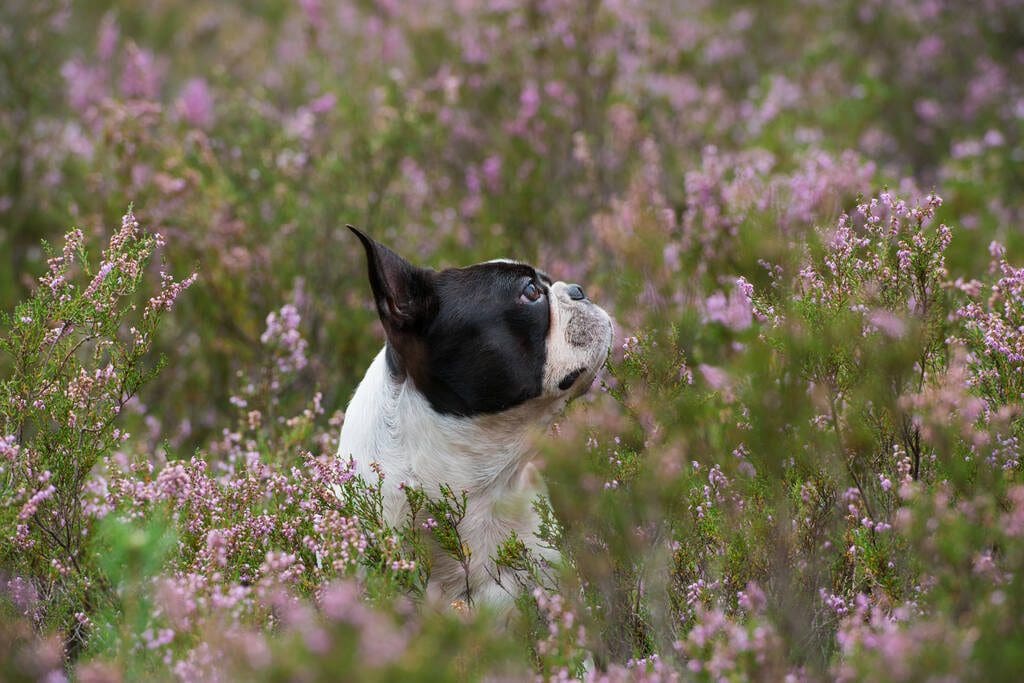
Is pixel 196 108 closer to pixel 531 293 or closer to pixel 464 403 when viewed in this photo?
pixel 531 293

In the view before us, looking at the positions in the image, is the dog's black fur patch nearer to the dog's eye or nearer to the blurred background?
the dog's eye

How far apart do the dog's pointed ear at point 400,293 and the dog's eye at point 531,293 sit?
330 millimetres

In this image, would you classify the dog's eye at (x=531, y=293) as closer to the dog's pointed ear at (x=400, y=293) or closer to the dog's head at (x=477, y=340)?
the dog's head at (x=477, y=340)

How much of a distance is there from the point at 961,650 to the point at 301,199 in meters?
5.01

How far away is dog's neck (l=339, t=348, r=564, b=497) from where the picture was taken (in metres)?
3.61

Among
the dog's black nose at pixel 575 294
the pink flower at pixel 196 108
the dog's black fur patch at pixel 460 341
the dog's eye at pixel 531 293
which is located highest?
the pink flower at pixel 196 108

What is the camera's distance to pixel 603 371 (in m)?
4.23

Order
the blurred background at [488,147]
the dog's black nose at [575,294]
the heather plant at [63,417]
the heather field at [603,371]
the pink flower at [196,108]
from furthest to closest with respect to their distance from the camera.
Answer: the pink flower at [196,108] < the blurred background at [488,147] < the dog's black nose at [575,294] < the heather plant at [63,417] < the heather field at [603,371]

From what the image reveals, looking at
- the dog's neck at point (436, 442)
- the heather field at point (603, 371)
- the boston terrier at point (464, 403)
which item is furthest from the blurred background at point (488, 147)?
the dog's neck at point (436, 442)

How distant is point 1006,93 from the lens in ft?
26.2

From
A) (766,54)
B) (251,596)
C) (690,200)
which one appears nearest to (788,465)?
(251,596)

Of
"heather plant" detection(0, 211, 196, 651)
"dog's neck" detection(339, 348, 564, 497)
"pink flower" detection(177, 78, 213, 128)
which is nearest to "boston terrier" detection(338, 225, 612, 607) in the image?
"dog's neck" detection(339, 348, 564, 497)

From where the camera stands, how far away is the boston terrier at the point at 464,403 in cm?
358

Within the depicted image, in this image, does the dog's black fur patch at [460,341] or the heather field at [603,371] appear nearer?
the heather field at [603,371]
